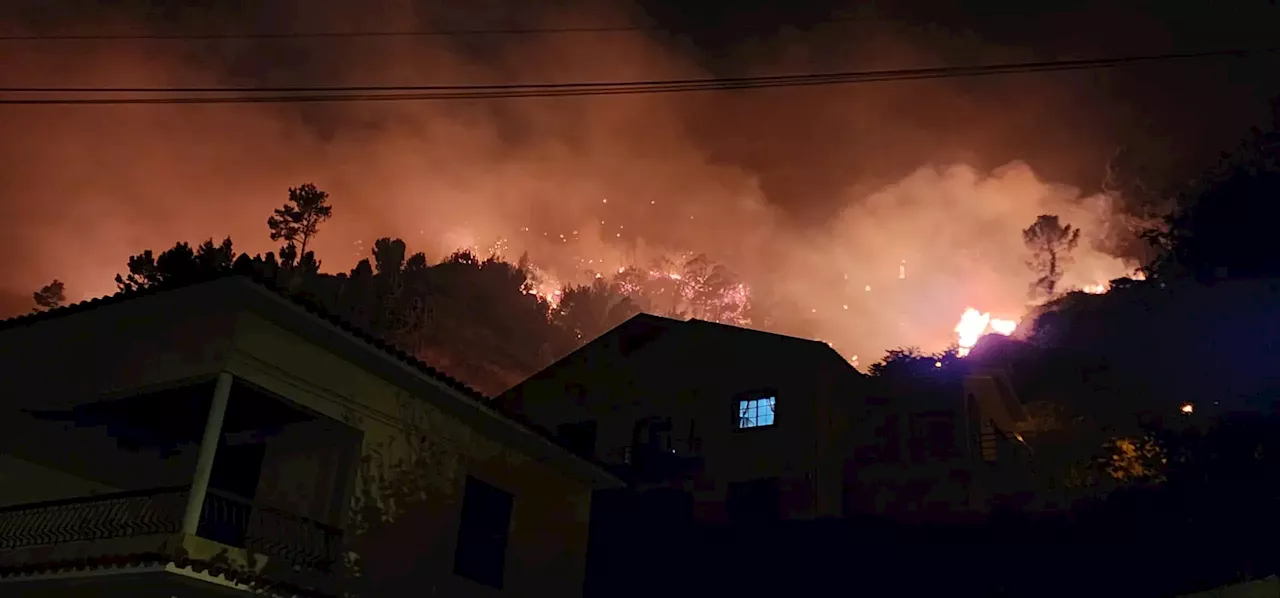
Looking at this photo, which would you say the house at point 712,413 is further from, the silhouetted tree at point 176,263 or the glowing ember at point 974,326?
the glowing ember at point 974,326

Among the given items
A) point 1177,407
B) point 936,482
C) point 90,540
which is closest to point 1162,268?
point 1177,407

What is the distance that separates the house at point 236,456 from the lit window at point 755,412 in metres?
15.8

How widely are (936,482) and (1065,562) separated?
24.6 ft

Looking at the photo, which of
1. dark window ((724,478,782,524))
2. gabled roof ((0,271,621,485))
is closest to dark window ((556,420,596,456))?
dark window ((724,478,782,524))

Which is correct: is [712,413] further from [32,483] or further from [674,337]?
[32,483]

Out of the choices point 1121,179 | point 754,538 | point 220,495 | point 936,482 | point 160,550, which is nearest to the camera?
point 160,550

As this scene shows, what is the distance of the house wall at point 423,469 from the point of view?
41.2ft

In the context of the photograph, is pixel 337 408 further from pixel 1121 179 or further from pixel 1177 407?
pixel 1121 179

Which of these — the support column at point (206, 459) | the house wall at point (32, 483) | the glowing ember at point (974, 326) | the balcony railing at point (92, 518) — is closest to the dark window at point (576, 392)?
the house wall at point (32, 483)

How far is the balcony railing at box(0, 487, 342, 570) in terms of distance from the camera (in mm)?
11867

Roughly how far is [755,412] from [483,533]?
1703cm

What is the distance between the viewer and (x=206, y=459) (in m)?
11.2

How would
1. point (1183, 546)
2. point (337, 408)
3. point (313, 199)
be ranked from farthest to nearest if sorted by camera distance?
point (313, 199)
point (1183, 546)
point (337, 408)

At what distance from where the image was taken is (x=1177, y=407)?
37.4 meters
